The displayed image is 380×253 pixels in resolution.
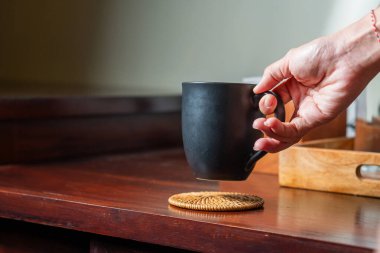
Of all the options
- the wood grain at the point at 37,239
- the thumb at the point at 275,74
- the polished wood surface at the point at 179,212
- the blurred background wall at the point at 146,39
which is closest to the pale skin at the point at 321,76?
the thumb at the point at 275,74

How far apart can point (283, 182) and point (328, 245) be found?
1.21 feet

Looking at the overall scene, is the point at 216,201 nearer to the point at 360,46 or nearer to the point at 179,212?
the point at 179,212

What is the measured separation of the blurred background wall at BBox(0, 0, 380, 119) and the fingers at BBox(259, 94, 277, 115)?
0.71m

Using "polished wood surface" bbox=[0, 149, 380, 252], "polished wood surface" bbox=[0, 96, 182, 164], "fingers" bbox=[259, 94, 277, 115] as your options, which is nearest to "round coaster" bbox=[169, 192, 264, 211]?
"polished wood surface" bbox=[0, 149, 380, 252]

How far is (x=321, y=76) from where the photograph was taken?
955 millimetres

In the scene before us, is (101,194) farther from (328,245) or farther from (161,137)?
(161,137)

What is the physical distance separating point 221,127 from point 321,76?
15 cm

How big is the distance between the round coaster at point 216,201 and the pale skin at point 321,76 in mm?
75

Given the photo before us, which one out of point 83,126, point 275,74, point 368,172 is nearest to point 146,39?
point 83,126

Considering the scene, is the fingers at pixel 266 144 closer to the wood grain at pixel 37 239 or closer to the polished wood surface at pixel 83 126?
the wood grain at pixel 37 239

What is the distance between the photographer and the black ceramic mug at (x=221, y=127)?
2.96 ft

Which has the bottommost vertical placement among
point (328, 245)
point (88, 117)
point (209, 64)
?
point (328, 245)

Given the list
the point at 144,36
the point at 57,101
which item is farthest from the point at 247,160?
the point at 144,36

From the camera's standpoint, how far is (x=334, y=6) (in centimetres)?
172
